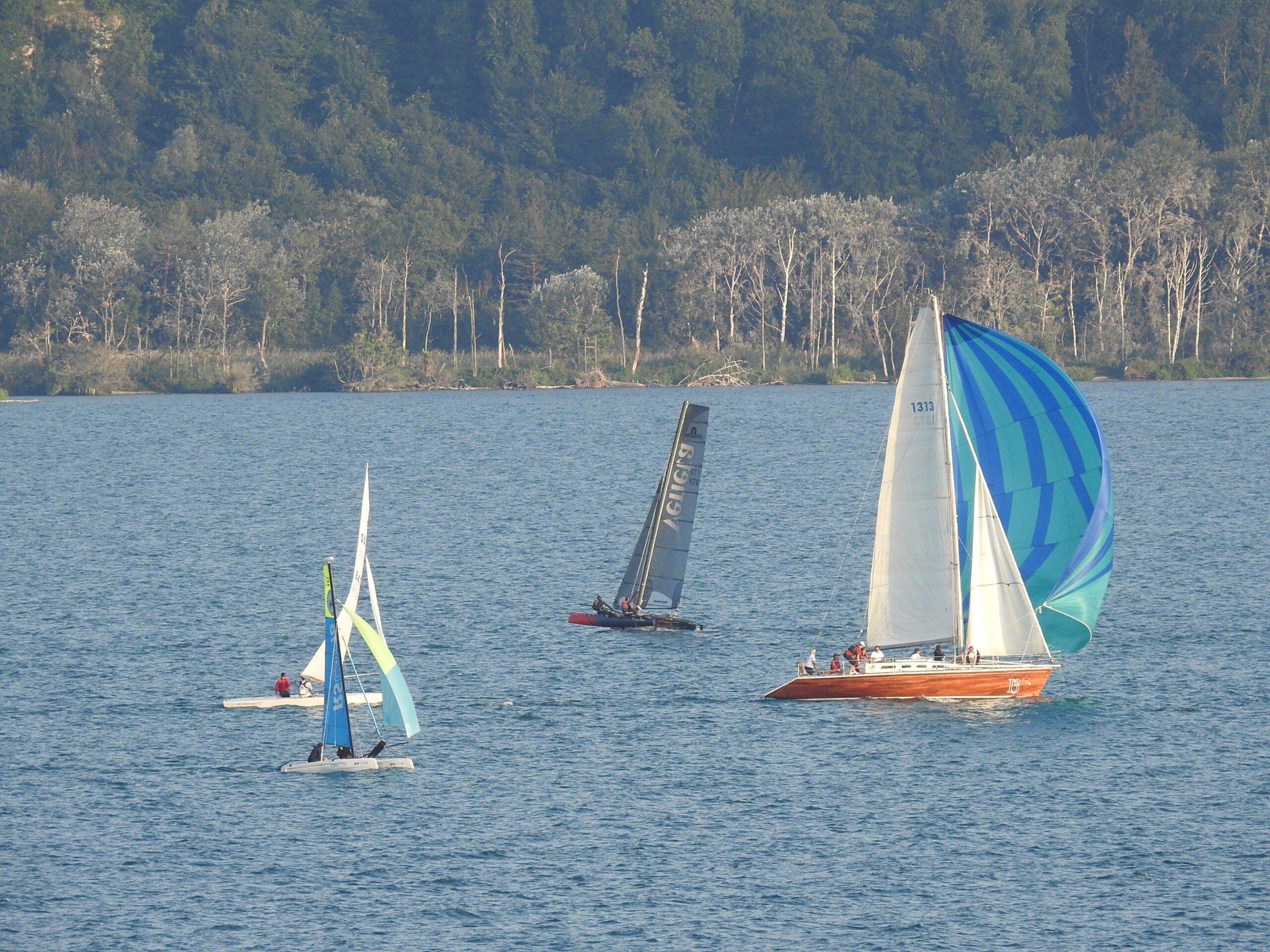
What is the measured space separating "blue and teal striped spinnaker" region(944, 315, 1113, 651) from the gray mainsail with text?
1550cm

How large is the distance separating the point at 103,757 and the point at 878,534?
21.5 m

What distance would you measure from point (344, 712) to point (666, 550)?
2165 centimetres

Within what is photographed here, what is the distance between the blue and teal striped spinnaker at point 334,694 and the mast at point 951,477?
54.8 ft

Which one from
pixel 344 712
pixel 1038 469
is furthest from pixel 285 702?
pixel 1038 469

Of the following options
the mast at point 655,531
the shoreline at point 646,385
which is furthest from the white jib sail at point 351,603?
the shoreline at point 646,385

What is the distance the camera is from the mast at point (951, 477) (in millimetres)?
53875

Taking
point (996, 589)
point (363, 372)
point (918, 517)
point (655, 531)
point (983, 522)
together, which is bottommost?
point (996, 589)

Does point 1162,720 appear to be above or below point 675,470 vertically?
below

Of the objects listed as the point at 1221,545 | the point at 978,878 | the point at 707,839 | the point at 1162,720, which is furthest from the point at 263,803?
the point at 1221,545

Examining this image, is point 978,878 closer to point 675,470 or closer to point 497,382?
point 675,470

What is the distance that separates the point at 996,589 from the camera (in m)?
54.8

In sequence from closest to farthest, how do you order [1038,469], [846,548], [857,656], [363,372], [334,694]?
[334,694] → [1038,469] → [857,656] → [846,548] → [363,372]

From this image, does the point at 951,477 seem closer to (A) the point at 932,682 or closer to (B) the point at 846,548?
(A) the point at 932,682

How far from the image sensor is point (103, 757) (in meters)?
52.3
